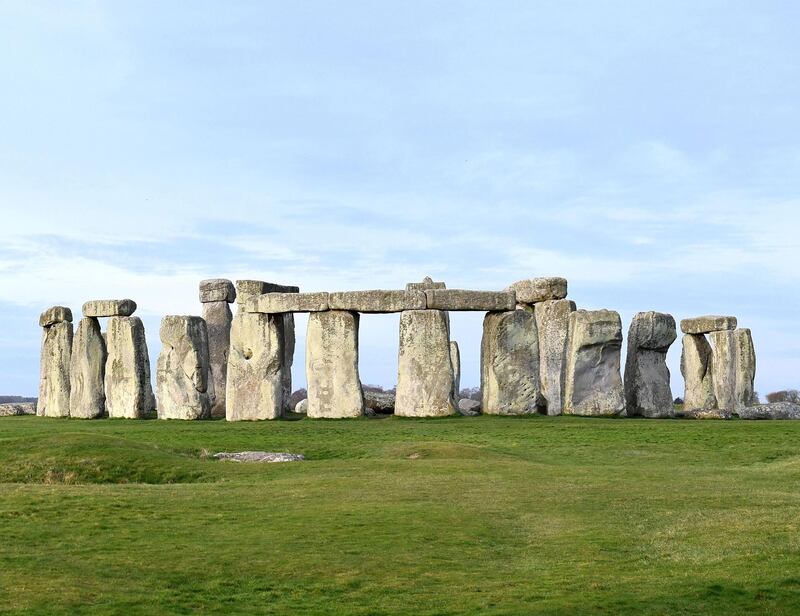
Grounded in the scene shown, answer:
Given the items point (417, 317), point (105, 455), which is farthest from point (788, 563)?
point (417, 317)

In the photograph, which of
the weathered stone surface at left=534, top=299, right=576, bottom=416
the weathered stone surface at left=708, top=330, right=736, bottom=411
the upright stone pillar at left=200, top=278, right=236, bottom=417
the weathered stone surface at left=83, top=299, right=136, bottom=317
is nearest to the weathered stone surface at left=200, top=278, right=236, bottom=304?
the upright stone pillar at left=200, top=278, right=236, bottom=417

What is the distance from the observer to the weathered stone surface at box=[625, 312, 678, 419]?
35.8m

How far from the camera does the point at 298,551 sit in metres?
14.8

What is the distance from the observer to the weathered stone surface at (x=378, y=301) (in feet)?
109

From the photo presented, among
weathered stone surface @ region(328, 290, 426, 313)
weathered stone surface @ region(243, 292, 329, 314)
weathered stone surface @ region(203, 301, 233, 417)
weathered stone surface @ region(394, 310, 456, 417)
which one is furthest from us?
weathered stone surface @ region(203, 301, 233, 417)

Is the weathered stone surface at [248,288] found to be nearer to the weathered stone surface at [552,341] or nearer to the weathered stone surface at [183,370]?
the weathered stone surface at [183,370]

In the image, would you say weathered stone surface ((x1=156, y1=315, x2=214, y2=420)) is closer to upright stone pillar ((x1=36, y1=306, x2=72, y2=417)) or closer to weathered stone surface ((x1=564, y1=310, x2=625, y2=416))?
upright stone pillar ((x1=36, y1=306, x2=72, y2=417))

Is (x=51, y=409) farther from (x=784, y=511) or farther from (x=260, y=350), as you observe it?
(x=784, y=511)

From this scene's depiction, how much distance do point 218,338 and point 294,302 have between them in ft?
24.1

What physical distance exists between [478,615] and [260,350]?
22513 mm

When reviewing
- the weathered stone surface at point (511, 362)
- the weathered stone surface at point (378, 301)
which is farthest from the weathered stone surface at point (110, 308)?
the weathered stone surface at point (511, 362)

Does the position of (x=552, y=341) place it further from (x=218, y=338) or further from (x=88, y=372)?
(x=88, y=372)

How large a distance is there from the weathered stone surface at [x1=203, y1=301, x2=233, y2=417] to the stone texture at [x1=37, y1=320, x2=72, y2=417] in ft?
14.6

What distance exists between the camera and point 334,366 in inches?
1315
